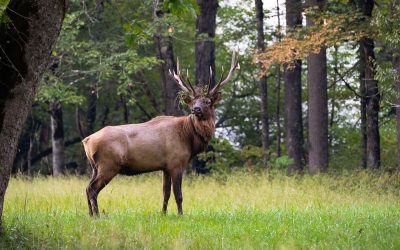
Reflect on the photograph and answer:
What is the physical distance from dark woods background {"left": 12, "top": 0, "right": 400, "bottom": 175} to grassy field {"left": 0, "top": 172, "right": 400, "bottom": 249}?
2164 millimetres

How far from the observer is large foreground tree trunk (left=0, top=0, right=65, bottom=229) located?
26.0 feet

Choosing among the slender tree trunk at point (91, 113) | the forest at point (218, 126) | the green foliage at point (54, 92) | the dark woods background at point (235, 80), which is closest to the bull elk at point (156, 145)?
the forest at point (218, 126)

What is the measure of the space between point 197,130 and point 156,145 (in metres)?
0.72

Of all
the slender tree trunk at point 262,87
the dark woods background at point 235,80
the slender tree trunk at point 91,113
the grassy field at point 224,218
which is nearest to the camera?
the grassy field at point 224,218

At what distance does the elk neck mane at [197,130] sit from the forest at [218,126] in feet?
1.15

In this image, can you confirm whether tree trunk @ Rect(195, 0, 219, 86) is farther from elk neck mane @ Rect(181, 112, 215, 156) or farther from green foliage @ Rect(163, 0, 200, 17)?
green foliage @ Rect(163, 0, 200, 17)

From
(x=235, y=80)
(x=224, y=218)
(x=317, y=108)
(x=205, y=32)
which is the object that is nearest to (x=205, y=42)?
(x=205, y=32)

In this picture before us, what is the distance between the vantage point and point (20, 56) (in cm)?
802

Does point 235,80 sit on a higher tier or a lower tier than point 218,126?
higher

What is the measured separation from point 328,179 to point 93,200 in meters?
8.27

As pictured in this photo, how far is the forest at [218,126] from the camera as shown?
806 cm

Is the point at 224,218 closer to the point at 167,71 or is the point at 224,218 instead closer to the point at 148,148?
the point at 148,148

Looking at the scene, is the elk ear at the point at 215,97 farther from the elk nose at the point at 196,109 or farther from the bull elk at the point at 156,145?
the elk nose at the point at 196,109

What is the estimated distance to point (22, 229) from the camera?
8500 millimetres
